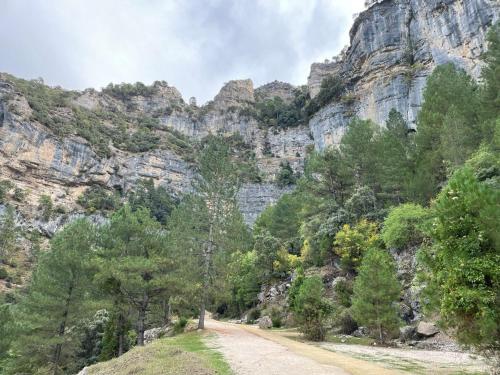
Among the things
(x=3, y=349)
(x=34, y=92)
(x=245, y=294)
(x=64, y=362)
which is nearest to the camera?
(x=3, y=349)

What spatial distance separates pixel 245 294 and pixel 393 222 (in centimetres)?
1862

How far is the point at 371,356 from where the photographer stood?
1230 cm

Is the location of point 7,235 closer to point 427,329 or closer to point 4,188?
point 4,188

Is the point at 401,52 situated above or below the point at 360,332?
above

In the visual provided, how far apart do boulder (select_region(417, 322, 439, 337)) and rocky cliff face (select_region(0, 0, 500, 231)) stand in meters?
40.9

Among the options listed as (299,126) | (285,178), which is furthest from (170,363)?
(299,126)

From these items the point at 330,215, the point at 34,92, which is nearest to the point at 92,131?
the point at 34,92

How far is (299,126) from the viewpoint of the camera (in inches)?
3868

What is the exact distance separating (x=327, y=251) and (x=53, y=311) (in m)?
21.0

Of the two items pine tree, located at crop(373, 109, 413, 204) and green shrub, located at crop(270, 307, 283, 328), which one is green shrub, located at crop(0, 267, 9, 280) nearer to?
green shrub, located at crop(270, 307, 283, 328)

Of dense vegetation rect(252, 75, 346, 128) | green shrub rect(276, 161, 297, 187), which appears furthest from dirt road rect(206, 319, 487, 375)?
green shrub rect(276, 161, 297, 187)

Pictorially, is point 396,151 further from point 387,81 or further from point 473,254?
point 387,81

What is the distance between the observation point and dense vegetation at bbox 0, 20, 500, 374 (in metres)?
7.36

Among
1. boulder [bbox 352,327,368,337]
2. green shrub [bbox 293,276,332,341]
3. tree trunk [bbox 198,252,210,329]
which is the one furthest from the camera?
tree trunk [bbox 198,252,210,329]
